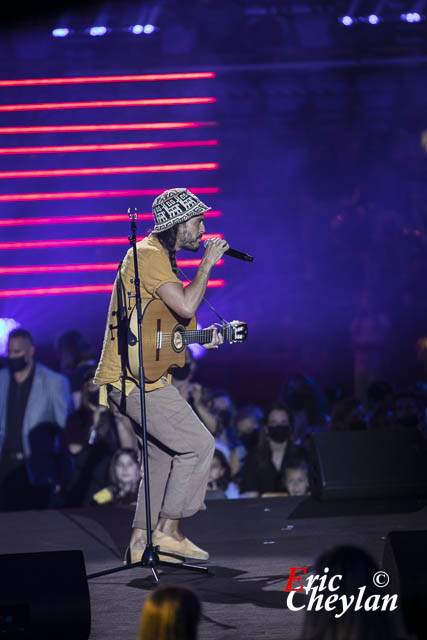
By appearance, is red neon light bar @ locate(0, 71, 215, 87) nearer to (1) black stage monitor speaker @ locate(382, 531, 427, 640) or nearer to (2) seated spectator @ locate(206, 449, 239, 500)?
(2) seated spectator @ locate(206, 449, 239, 500)

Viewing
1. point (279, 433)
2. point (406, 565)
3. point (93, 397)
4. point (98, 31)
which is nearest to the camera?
point (406, 565)

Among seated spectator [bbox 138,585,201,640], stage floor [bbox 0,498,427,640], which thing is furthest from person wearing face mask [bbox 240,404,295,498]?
seated spectator [bbox 138,585,201,640]

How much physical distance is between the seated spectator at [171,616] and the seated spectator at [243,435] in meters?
4.74

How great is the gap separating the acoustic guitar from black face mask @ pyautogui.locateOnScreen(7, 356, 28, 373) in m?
3.08

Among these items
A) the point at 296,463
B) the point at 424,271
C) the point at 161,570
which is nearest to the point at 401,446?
the point at 296,463

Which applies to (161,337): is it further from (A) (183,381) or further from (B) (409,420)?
(B) (409,420)

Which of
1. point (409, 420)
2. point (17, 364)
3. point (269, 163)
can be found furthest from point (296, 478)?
point (269, 163)

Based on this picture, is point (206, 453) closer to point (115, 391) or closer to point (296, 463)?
point (115, 391)

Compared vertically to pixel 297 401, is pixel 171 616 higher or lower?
higher

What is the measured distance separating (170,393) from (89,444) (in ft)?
8.26

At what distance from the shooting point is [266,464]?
6.22 meters

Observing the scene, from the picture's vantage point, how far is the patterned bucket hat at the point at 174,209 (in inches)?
160

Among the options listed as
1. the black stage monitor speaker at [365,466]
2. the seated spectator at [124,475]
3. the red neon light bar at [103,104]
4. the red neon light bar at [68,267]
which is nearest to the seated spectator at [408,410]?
the black stage monitor speaker at [365,466]

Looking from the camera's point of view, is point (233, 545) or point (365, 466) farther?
point (365, 466)
